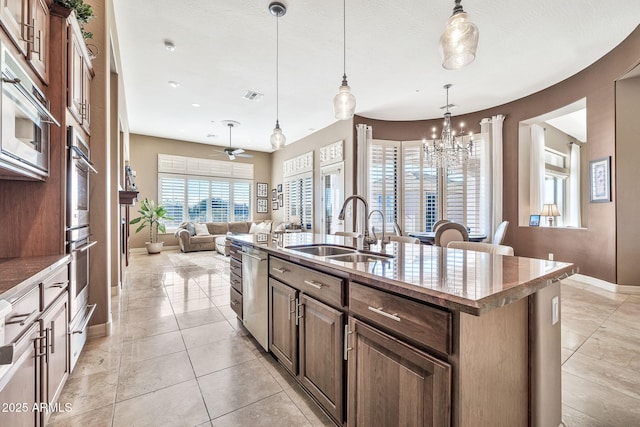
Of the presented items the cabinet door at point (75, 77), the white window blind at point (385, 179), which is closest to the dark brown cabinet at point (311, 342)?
the cabinet door at point (75, 77)

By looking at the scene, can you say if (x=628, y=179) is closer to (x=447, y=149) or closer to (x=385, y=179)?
(x=447, y=149)

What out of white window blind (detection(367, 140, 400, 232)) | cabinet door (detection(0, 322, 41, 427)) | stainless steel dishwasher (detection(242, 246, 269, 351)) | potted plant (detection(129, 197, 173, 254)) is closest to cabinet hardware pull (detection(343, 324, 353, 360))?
stainless steel dishwasher (detection(242, 246, 269, 351))

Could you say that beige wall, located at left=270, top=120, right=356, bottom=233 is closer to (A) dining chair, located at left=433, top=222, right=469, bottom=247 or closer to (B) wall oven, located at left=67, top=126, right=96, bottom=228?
(A) dining chair, located at left=433, top=222, right=469, bottom=247

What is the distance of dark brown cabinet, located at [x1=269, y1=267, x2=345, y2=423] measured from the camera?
4.51 feet

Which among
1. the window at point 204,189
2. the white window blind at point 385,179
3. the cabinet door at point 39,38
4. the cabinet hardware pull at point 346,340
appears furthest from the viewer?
the window at point 204,189

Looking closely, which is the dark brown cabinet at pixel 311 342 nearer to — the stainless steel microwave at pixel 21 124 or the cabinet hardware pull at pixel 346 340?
the cabinet hardware pull at pixel 346 340

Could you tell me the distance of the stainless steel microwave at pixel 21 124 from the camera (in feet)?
3.84

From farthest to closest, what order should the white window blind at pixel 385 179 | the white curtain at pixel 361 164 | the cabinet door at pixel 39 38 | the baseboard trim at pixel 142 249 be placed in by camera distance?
the baseboard trim at pixel 142 249
the white window blind at pixel 385 179
the white curtain at pixel 361 164
the cabinet door at pixel 39 38

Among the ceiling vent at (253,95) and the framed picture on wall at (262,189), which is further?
the framed picture on wall at (262,189)

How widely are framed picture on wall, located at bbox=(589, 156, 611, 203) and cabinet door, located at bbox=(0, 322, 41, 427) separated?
229 inches

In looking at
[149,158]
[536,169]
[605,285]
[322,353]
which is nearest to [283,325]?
[322,353]

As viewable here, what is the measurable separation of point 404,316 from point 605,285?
4717mm

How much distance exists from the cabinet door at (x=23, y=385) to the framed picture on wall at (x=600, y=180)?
19.1 feet

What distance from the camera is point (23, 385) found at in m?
1.09
